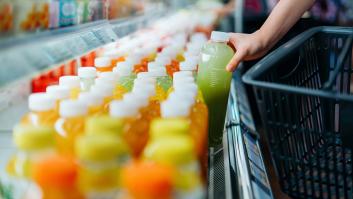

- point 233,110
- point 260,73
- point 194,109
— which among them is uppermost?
point 260,73

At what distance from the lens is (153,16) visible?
416cm

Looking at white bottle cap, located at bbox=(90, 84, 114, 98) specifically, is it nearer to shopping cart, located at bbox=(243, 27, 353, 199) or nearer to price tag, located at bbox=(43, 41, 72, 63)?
price tag, located at bbox=(43, 41, 72, 63)

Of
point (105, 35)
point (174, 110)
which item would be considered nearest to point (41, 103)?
point (174, 110)

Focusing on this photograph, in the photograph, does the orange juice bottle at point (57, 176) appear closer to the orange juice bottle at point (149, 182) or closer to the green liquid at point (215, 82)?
the orange juice bottle at point (149, 182)

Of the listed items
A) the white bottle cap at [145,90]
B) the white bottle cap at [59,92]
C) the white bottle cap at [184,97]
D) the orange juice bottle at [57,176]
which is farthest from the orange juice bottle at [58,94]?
the orange juice bottle at [57,176]

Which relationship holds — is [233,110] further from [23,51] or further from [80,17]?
[23,51]

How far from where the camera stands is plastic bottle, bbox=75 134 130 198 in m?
0.97

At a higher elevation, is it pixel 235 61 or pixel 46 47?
pixel 46 47

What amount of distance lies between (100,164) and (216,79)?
3.76 feet

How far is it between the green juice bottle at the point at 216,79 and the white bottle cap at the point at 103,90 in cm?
61

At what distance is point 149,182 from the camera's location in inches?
34.6

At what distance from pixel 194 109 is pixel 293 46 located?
38cm

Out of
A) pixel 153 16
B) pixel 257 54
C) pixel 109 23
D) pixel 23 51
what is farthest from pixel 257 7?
pixel 23 51

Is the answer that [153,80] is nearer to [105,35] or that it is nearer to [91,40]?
[91,40]
